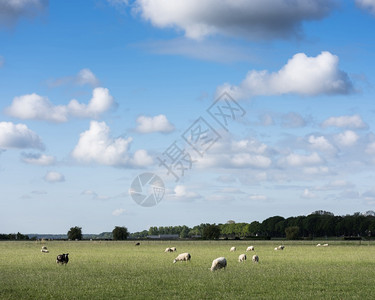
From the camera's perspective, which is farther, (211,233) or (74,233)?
(74,233)

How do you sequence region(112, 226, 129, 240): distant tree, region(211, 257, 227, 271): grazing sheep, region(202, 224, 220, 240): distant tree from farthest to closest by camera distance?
region(112, 226, 129, 240): distant tree, region(202, 224, 220, 240): distant tree, region(211, 257, 227, 271): grazing sheep

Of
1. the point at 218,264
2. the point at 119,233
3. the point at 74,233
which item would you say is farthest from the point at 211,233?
the point at 218,264

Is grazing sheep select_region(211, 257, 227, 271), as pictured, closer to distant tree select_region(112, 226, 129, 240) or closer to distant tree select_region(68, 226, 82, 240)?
distant tree select_region(112, 226, 129, 240)

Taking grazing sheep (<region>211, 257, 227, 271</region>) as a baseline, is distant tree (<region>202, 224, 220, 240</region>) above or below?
above

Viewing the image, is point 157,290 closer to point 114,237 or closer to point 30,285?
point 30,285

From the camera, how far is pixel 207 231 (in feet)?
573

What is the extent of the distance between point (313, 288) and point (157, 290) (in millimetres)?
7727

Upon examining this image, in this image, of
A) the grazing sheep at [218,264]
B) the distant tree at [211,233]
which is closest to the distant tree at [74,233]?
the distant tree at [211,233]

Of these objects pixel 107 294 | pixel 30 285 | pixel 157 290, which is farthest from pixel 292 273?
pixel 30 285

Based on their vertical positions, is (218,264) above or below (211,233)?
below

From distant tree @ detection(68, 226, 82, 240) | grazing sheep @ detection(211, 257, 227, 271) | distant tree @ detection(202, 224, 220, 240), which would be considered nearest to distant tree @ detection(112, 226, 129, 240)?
distant tree @ detection(68, 226, 82, 240)

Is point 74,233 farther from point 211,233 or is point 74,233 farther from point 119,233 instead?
point 211,233

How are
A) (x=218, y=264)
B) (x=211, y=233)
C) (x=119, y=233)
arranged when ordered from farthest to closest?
(x=119, y=233), (x=211, y=233), (x=218, y=264)

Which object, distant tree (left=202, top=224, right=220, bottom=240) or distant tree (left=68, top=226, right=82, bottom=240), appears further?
distant tree (left=68, top=226, right=82, bottom=240)
